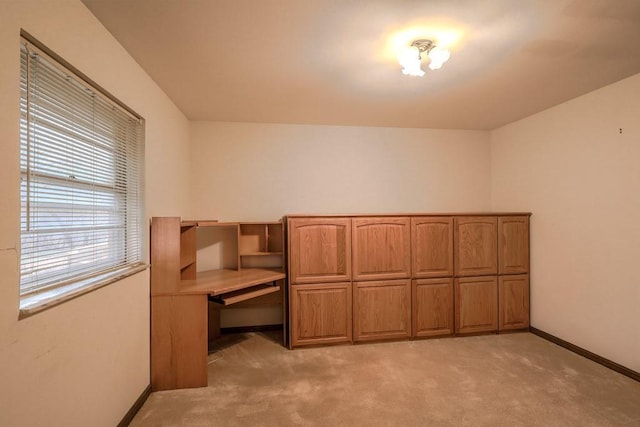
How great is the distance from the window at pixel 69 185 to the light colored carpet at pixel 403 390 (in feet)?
3.97

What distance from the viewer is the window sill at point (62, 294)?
1.25m

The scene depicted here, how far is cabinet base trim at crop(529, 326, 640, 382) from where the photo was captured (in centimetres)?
260

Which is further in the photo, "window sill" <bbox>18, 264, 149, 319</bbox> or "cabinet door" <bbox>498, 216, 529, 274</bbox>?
Answer: "cabinet door" <bbox>498, 216, 529, 274</bbox>

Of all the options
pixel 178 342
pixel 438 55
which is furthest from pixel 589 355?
pixel 178 342

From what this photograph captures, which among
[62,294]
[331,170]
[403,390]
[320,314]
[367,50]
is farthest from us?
[331,170]

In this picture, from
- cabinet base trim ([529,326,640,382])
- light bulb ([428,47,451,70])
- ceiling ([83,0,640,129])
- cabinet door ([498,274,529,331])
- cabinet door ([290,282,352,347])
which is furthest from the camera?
cabinet door ([498,274,529,331])

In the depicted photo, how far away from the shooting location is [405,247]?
342 centimetres

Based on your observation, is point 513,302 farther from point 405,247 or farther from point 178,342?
point 178,342

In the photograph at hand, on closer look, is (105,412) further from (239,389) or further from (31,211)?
(31,211)

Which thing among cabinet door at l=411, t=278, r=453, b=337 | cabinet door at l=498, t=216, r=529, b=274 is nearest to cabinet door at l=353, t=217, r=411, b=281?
cabinet door at l=411, t=278, r=453, b=337

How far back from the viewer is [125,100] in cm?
209

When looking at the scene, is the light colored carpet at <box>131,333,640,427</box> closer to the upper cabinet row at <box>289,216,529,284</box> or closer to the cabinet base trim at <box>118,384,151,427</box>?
the cabinet base trim at <box>118,384,151,427</box>

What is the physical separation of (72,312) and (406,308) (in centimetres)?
290

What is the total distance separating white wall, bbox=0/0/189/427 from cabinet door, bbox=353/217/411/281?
1945 millimetres
